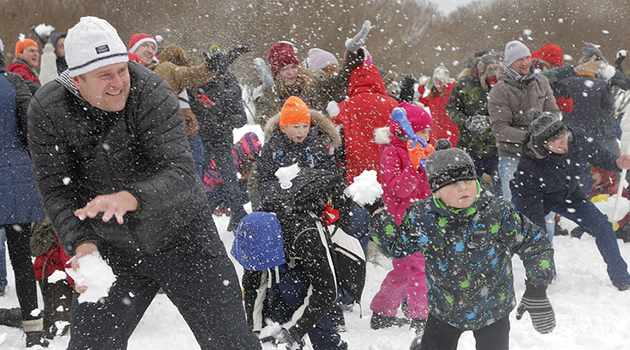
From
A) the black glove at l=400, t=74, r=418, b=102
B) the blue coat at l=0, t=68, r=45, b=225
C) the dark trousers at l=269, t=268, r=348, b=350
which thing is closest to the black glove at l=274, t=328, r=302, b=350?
the dark trousers at l=269, t=268, r=348, b=350

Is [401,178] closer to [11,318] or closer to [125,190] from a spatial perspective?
[125,190]

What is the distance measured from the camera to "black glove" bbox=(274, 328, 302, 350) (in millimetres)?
3146

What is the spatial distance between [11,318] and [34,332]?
0.56 meters

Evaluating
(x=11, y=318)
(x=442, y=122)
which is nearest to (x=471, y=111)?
(x=442, y=122)

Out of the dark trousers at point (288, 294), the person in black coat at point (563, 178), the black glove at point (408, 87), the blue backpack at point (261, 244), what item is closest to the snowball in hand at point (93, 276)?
the blue backpack at point (261, 244)

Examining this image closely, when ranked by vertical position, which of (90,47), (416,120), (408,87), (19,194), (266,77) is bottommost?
(408,87)

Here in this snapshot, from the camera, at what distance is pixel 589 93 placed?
6.32 m

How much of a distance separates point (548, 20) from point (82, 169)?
1779cm

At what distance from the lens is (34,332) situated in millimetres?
3613

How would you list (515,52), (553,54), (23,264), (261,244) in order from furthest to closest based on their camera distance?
(553,54) < (515,52) < (23,264) < (261,244)

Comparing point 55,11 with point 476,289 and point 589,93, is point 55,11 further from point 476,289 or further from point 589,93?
point 476,289

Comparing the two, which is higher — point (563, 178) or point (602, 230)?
point (563, 178)

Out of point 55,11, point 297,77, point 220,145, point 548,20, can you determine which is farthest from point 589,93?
point 55,11

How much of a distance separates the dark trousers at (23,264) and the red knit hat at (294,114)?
1990 mm
